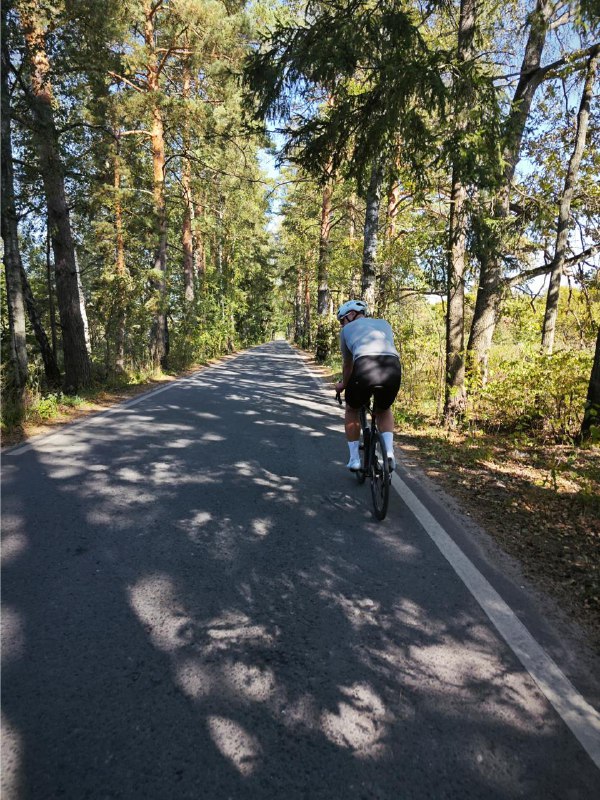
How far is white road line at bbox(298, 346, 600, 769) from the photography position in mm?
2064

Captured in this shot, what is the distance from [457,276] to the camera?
7887 mm

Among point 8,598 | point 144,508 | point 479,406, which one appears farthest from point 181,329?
point 8,598

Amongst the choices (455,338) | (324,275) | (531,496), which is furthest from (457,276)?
(324,275)

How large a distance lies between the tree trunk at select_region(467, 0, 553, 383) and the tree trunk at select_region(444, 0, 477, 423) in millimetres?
307

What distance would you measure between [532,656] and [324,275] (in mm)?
21796

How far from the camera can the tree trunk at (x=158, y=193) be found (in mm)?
13797

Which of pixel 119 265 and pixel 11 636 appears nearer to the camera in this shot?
pixel 11 636

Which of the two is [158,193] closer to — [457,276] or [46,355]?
[46,355]

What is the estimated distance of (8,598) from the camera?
2.87 metres

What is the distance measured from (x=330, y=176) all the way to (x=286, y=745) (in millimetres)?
7861

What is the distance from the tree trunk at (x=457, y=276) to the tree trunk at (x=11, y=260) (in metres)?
7.76

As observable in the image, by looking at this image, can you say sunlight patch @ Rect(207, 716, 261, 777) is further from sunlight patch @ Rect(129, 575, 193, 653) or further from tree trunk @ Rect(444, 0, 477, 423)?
tree trunk @ Rect(444, 0, 477, 423)

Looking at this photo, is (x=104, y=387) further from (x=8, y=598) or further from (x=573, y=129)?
(x=573, y=129)

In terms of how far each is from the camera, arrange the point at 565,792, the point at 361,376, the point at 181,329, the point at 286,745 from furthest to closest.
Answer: the point at 181,329, the point at 361,376, the point at 286,745, the point at 565,792
